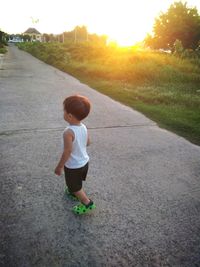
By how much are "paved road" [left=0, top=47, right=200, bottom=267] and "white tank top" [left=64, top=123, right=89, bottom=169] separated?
1.74 feet

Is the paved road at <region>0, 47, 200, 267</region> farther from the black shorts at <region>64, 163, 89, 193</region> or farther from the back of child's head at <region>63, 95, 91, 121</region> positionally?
the back of child's head at <region>63, 95, 91, 121</region>

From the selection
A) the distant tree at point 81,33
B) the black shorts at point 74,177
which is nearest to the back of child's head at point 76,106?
the black shorts at point 74,177

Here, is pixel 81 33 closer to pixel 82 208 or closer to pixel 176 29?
pixel 176 29

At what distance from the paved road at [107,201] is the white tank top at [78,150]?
531 millimetres

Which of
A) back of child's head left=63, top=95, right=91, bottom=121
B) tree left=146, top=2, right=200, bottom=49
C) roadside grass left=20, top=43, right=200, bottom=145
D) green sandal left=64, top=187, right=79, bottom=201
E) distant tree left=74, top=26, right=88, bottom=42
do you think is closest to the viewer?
back of child's head left=63, top=95, right=91, bottom=121

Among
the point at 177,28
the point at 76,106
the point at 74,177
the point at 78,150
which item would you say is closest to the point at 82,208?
the point at 74,177

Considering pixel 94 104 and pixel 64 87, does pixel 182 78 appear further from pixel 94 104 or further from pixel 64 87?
pixel 94 104

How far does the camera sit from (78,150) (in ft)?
10.3

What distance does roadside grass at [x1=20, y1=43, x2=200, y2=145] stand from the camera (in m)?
7.36

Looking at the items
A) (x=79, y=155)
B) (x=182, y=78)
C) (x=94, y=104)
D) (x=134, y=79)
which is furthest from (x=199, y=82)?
(x=79, y=155)

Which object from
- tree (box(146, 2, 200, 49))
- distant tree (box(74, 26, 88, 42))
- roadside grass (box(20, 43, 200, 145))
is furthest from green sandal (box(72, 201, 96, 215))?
distant tree (box(74, 26, 88, 42))

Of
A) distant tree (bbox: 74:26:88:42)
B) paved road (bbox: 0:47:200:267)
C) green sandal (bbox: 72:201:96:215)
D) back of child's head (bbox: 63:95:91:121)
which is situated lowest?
distant tree (bbox: 74:26:88:42)

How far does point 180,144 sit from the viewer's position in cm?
563

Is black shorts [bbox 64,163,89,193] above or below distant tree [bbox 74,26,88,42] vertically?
above
